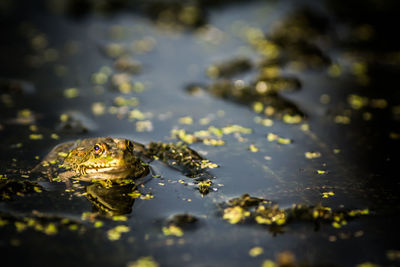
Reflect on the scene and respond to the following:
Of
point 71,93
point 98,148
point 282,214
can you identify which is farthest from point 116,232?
point 71,93

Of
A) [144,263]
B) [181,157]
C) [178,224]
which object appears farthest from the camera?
[181,157]

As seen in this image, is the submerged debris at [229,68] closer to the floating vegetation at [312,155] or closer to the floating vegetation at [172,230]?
the floating vegetation at [312,155]

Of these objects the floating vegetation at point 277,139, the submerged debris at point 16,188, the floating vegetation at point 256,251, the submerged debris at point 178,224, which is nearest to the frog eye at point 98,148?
the submerged debris at point 16,188

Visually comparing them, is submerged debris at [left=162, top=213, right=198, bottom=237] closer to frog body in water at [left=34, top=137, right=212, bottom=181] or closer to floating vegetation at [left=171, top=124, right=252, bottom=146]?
frog body in water at [left=34, top=137, right=212, bottom=181]

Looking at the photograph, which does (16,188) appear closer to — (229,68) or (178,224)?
(178,224)

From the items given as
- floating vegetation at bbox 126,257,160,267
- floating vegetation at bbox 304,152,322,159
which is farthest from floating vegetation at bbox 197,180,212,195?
floating vegetation at bbox 304,152,322,159

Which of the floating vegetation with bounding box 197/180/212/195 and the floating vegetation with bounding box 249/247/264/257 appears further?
the floating vegetation with bounding box 197/180/212/195
